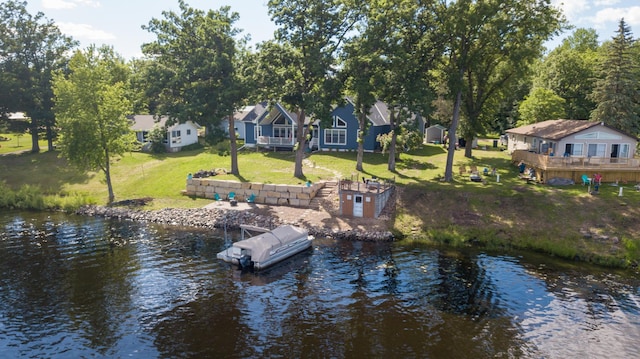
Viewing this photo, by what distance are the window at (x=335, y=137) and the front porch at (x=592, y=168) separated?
24812 millimetres

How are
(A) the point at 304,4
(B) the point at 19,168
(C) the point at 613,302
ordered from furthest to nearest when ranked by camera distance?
(B) the point at 19,168, (A) the point at 304,4, (C) the point at 613,302

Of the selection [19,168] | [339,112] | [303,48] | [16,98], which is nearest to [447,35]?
[303,48]

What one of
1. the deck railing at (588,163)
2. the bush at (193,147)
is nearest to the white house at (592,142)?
the deck railing at (588,163)

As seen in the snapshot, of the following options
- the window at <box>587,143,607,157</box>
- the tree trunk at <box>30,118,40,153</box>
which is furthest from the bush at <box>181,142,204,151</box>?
the window at <box>587,143,607,157</box>

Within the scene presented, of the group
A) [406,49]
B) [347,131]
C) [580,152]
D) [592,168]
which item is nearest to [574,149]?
[580,152]

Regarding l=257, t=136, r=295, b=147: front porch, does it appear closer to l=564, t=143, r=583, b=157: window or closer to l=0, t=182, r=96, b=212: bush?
l=0, t=182, r=96, b=212: bush

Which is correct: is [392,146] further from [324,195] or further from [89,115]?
[89,115]

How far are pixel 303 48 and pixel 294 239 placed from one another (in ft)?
64.0

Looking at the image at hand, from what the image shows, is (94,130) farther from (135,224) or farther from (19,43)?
(19,43)

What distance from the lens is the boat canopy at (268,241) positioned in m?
27.6

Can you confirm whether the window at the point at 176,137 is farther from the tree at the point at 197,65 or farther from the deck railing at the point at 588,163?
the deck railing at the point at 588,163

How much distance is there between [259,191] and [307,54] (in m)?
13.2

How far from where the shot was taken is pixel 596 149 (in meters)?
41.6

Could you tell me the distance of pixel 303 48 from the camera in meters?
41.4
